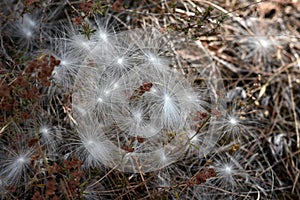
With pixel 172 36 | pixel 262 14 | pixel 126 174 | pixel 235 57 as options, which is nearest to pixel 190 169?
pixel 126 174

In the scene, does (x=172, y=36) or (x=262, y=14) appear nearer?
(x=172, y=36)

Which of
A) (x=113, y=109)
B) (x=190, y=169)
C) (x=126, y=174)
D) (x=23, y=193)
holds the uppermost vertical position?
(x=113, y=109)

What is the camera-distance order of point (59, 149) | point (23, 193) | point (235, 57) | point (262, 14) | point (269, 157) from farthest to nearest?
point (262, 14), point (235, 57), point (269, 157), point (59, 149), point (23, 193)

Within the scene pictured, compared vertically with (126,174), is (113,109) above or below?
above

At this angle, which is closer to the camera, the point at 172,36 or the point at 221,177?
the point at 221,177

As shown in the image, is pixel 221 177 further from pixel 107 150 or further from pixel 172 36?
pixel 172 36

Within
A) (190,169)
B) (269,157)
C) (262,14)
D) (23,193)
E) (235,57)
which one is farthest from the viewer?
(262,14)

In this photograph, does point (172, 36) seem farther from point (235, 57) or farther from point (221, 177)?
point (221, 177)

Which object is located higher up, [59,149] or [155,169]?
[59,149]

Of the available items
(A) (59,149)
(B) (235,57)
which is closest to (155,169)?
(A) (59,149)
